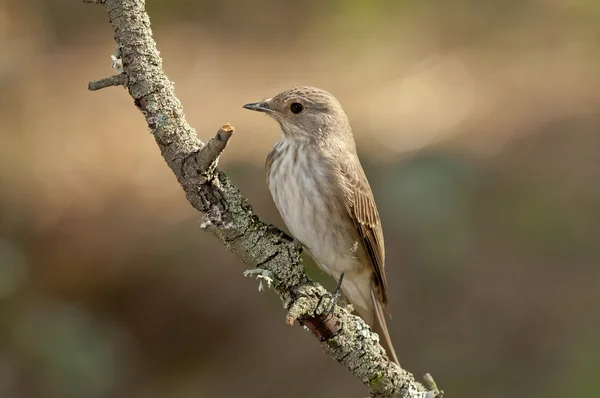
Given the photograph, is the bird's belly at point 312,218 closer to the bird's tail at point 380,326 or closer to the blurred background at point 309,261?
the bird's tail at point 380,326

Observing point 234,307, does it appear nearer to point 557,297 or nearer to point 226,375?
point 226,375

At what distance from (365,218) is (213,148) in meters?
1.59

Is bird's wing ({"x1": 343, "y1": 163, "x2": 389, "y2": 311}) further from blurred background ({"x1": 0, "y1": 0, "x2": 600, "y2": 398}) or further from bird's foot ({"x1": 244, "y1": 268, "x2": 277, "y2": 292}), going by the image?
blurred background ({"x1": 0, "y1": 0, "x2": 600, "y2": 398})

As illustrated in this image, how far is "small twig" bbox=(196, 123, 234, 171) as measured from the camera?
267 centimetres

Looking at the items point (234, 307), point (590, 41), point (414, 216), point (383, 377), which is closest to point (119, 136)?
point (234, 307)

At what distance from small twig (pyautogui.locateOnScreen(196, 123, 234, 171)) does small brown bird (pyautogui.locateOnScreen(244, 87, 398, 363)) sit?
3.90 feet

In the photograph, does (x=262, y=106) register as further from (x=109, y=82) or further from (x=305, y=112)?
(x=109, y=82)

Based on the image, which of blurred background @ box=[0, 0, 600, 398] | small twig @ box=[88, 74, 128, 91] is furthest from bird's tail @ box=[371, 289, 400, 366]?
blurred background @ box=[0, 0, 600, 398]

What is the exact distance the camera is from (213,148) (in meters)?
2.75

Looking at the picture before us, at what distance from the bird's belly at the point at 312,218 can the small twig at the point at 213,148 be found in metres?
1.17

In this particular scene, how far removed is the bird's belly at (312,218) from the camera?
3.98 m

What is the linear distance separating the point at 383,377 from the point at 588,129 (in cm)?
566

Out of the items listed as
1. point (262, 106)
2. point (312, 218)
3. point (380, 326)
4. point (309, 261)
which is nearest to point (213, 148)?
point (312, 218)

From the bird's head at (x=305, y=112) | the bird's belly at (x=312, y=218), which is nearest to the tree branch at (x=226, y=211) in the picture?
the bird's belly at (x=312, y=218)
